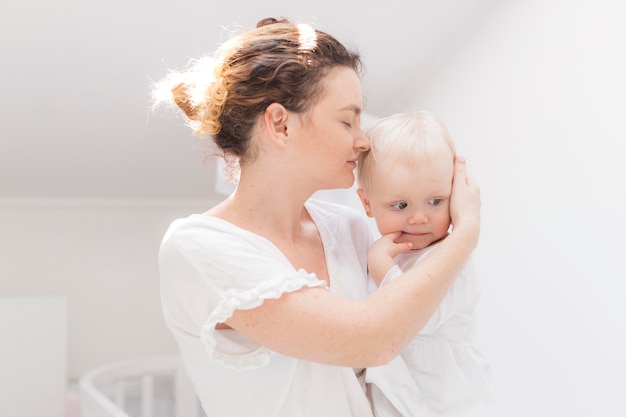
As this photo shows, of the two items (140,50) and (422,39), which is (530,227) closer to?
(422,39)

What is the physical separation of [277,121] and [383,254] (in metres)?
Result: 0.29

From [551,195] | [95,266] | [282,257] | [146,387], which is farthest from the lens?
[95,266]

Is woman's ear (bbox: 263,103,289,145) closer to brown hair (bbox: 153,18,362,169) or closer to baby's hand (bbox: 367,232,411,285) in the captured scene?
brown hair (bbox: 153,18,362,169)

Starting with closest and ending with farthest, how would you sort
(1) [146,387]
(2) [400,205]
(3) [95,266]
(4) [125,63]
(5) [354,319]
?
(5) [354,319], (2) [400,205], (4) [125,63], (1) [146,387], (3) [95,266]

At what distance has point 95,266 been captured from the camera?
3691 mm

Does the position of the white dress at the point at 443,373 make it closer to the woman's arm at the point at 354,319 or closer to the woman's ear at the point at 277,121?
the woman's arm at the point at 354,319

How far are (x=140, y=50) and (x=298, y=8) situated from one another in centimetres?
53

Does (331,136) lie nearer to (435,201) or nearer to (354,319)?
(435,201)

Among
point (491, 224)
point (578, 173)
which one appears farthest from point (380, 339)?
point (491, 224)

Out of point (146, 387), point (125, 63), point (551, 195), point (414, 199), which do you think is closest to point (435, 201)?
point (414, 199)

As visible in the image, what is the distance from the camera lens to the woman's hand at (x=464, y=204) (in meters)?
1.32

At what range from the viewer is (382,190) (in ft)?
4.72

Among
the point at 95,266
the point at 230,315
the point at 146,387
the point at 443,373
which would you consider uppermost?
the point at 230,315

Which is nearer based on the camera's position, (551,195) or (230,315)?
(230,315)
